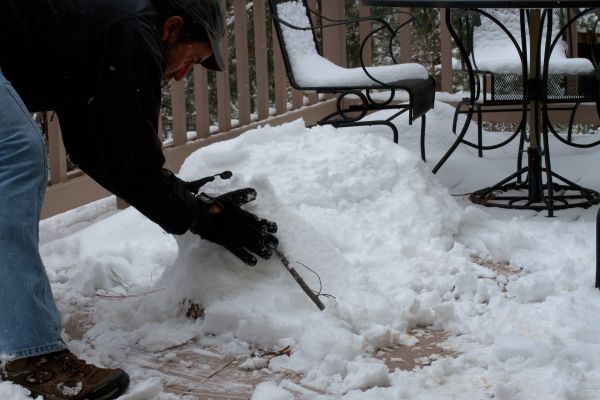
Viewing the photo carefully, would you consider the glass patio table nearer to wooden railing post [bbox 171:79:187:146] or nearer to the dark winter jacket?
wooden railing post [bbox 171:79:187:146]

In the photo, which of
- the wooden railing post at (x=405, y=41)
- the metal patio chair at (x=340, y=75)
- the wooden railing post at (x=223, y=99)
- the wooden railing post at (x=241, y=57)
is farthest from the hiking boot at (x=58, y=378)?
the wooden railing post at (x=405, y=41)

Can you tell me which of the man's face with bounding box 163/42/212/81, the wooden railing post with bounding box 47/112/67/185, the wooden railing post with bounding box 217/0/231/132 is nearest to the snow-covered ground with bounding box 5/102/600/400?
the wooden railing post with bounding box 47/112/67/185

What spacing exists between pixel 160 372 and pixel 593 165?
3.33 metres

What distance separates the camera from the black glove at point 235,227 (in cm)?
238

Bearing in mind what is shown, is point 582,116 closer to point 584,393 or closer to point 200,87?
point 200,87

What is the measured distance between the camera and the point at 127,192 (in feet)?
6.93

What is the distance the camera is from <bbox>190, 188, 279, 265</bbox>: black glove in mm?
2379

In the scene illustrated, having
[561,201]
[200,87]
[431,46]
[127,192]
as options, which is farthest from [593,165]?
[431,46]

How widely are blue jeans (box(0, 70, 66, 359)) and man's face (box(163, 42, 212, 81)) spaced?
395 mm

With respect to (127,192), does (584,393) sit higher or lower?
lower

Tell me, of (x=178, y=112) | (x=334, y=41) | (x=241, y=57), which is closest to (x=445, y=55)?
(x=334, y=41)

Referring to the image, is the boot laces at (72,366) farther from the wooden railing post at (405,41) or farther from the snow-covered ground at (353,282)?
the wooden railing post at (405,41)

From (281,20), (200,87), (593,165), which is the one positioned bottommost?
(593,165)

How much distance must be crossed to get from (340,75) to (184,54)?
2.32 m
